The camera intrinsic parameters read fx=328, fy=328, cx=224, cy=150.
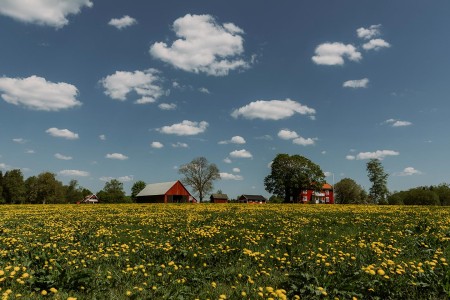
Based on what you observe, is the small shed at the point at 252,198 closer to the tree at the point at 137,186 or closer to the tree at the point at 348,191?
the tree at the point at 348,191

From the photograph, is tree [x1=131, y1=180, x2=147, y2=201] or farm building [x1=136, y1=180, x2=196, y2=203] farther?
tree [x1=131, y1=180, x2=147, y2=201]

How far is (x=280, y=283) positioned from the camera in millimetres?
6672

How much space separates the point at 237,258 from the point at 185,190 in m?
87.8

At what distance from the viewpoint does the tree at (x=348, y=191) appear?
428 ft

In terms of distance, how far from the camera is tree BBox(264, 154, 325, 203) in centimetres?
9488

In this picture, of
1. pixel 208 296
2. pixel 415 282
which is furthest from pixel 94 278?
pixel 415 282

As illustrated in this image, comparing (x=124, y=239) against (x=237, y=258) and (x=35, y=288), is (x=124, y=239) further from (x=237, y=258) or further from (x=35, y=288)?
(x=35, y=288)

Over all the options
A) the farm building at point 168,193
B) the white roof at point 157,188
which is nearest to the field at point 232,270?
the farm building at point 168,193

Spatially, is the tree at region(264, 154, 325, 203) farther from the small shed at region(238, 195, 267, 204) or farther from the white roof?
the small shed at region(238, 195, 267, 204)

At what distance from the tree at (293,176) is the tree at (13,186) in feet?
248

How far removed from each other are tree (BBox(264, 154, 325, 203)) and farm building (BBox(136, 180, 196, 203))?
25.4m

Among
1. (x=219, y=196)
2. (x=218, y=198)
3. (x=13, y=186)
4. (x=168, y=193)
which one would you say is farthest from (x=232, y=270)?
(x=219, y=196)

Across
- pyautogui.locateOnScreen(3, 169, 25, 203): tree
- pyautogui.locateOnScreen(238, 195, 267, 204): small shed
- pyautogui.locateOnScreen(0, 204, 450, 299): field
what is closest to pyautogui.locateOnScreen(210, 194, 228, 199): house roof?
pyautogui.locateOnScreen(238, 195, 267, 204): small shed

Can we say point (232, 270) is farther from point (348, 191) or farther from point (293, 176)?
point (348, 191)
